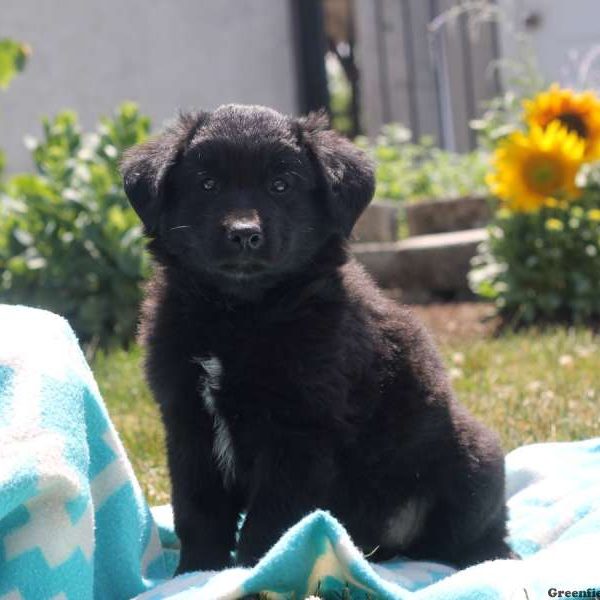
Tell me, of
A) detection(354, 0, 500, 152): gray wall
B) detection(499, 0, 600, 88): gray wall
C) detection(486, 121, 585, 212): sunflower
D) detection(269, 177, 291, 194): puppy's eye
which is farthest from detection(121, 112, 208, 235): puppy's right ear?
detection(354, 0, 500, 152): gray wall

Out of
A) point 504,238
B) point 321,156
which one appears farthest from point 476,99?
point 321,156

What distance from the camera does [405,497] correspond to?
A: 2.54 metres

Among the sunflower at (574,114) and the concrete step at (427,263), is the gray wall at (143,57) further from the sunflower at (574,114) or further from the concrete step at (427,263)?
the sunflower at (574,114)

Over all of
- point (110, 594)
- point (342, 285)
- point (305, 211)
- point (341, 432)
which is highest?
point (305, 211)

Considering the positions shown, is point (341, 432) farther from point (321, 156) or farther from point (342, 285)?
point (321, 156)

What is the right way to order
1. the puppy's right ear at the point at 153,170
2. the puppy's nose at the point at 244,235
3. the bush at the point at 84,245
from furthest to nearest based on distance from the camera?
the bush at the point at 84,245, the puppy's right ear at the point at 153,170, the puppy's nose at the point at 244,235

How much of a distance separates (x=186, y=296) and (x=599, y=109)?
3.32 metres

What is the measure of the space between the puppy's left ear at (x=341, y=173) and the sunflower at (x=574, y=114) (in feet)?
9.28

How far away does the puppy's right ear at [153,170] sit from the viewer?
251 centimetres

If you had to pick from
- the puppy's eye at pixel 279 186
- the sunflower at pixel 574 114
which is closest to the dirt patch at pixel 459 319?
the sunflower at pixel 574 114

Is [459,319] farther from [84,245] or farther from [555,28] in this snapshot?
[555,28]

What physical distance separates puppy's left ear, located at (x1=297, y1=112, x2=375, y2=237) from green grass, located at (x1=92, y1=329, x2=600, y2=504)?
0.88m

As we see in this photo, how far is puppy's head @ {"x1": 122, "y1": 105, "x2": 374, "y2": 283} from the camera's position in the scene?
240 cm

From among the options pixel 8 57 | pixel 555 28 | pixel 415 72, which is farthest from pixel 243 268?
pixel 415 72
